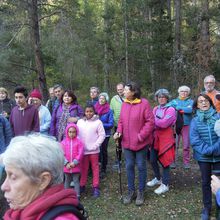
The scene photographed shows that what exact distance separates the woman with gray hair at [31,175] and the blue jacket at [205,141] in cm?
328

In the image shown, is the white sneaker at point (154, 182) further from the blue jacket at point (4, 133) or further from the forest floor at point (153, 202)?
the blue jacket at point (4, 133)

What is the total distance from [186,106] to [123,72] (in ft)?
53.6

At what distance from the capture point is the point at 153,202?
222 inches

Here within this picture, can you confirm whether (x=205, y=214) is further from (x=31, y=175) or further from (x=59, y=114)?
(x=31, y=175)

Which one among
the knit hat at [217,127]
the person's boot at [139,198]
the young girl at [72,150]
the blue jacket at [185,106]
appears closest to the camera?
the knit hat at [217,127]

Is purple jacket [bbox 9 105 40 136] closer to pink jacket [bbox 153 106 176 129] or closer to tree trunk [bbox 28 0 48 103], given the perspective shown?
pink jacket [bbox 153 106 176 129]

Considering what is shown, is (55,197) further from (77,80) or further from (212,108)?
(77,80)

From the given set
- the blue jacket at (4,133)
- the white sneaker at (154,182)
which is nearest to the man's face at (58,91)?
the blue jacket at (4,133)

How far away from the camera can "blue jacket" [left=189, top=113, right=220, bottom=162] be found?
4590mm

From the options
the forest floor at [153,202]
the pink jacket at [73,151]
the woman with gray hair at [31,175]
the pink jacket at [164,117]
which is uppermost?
the woman with gray hair at [31,175]

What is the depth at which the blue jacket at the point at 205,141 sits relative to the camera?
459 cm

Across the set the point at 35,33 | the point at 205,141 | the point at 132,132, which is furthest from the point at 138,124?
the point at 35,33

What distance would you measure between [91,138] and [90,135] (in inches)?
2.3

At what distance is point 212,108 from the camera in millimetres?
4797
